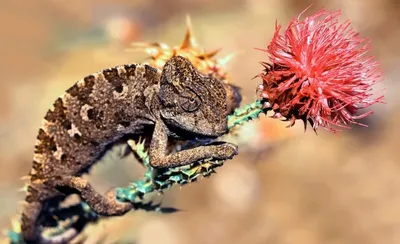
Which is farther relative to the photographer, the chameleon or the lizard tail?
the lizard tail

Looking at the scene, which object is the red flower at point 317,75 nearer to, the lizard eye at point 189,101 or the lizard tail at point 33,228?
the lizard eye at point 189,101

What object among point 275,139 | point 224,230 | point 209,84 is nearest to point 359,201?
point 275,139

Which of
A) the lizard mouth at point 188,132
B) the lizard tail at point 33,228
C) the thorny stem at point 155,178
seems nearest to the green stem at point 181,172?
the thorny stem at point 155,178

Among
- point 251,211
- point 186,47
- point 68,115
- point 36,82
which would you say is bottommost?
point 68,115

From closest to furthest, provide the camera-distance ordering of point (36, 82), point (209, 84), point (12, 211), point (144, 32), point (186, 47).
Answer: point (209, 84) → point (186, 47) → point (12, 211) → point (36, 82) → point (144, 32)

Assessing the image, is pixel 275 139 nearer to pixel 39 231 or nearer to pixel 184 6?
pixel 184 6

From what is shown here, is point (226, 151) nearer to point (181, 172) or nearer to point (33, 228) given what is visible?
point (181, 172)

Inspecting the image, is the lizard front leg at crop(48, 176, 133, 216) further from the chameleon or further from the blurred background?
the blurred background

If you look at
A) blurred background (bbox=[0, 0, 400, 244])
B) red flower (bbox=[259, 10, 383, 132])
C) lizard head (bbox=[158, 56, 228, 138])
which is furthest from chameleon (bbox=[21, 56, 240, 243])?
blurred background (bbox=[0, 0, 400, 244])
